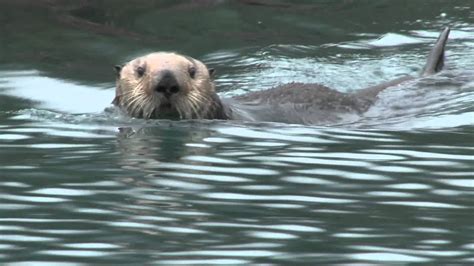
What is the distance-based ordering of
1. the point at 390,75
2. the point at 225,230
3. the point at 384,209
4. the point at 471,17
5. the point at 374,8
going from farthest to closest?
the point at 374,8, the point at 471,17, the point at 390,75, the point at 384,209, the point at 225,230

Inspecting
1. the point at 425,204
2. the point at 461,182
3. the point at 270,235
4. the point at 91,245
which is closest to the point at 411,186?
the point at 461,182

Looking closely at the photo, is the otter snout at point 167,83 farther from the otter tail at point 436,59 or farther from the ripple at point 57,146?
the otter tail at point 436,59

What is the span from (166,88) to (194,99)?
219 millimetres

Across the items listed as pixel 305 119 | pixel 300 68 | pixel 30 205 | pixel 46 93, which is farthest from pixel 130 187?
pixel 300 68

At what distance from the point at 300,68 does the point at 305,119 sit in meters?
2.63

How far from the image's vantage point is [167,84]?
26.1ft

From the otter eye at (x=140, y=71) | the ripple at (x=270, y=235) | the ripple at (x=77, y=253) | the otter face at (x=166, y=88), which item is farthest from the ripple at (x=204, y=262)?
the otter eye at (x=140, y=71)

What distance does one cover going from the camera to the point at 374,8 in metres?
13.5

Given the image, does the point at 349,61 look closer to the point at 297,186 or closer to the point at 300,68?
the point at 300,68

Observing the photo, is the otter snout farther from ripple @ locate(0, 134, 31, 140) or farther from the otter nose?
ripple @ locate(0, 134, 31, 140)

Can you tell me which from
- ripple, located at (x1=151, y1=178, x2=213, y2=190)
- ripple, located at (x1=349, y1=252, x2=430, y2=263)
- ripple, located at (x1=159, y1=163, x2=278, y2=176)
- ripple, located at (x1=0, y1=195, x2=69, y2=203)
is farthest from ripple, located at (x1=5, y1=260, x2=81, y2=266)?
ripple, located at (x1=159, y1=163, x2=278, y2=176)

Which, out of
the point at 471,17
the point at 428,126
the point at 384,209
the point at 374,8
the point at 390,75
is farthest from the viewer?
the point at 374,8

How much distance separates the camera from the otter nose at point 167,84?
7.92 metres

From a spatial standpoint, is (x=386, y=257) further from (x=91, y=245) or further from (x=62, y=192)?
(x=62, y=192)
